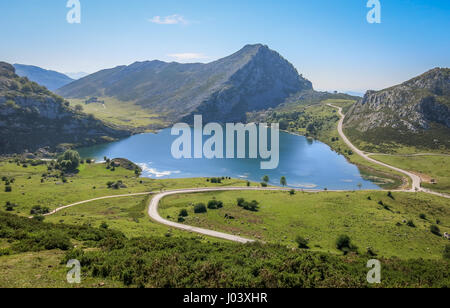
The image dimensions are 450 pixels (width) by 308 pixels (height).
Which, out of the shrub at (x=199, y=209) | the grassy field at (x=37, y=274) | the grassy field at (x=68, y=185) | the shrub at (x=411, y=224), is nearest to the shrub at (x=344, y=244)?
the shrub at (x=411, y=224)

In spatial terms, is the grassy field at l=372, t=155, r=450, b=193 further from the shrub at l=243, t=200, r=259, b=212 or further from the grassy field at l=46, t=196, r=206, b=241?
the grassy field at l=46, t=196, r=206, b=241

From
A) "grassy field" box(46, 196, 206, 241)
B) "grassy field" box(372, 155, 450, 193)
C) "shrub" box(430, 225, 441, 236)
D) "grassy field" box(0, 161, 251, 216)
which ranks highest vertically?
"grassy field" box(372, 155, 450, 193)

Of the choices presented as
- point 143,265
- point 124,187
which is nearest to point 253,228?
point 143,265

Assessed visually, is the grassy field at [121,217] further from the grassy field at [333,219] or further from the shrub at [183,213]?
the shrub at [183,213]

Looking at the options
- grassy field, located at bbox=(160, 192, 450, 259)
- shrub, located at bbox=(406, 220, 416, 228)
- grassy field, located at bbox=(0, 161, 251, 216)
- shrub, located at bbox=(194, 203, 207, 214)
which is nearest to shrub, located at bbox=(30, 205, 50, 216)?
grassy field, located at bbox=(0, 161, 251, 216)

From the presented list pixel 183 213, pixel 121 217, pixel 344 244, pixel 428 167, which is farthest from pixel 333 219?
pixel 428 167

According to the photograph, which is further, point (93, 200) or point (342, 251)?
point (93, 200)
